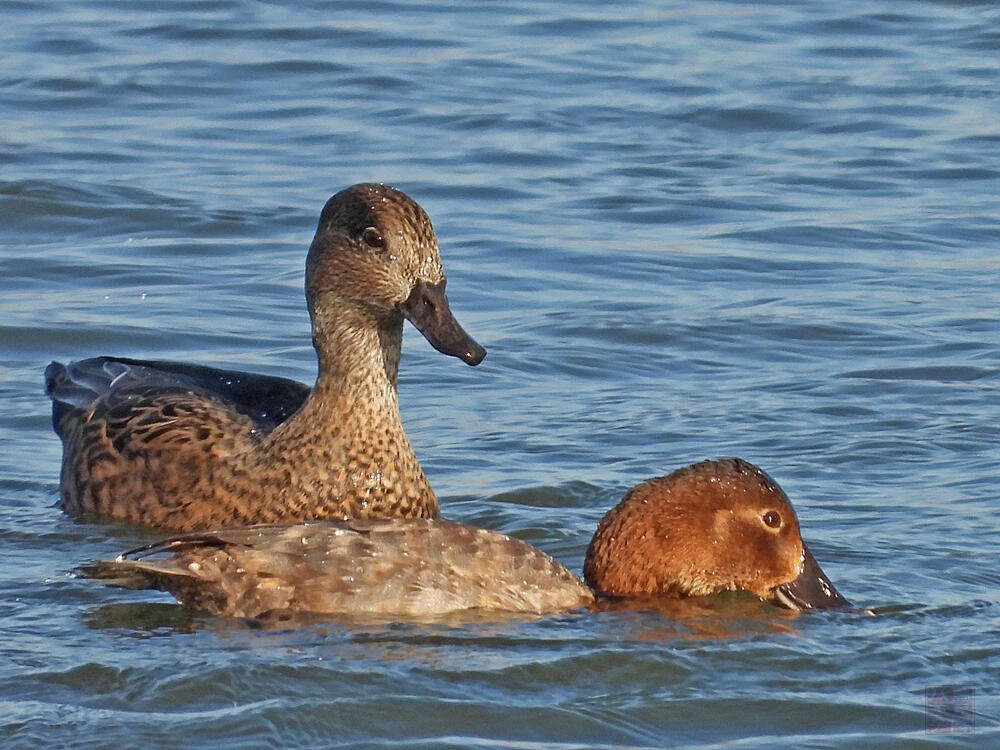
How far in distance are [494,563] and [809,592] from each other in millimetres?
1094

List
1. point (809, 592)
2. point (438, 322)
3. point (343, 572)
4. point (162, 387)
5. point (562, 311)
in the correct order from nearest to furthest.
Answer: point (343, 572), point (809, 592), point (438, 322), point (162, 387), point (562, 311)

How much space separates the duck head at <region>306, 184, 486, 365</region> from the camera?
794cm

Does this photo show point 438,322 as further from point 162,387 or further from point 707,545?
point 162,387

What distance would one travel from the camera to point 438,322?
7.90 meters

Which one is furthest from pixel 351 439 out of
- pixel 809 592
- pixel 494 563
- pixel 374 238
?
pixel 809 592

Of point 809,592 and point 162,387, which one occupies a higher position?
point 162,387

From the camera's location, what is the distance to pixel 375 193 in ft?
26.7

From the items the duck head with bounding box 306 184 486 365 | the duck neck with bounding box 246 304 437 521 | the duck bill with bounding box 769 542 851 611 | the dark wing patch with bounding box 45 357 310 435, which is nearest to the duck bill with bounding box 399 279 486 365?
the duck head with bounding box 306 184 486 365

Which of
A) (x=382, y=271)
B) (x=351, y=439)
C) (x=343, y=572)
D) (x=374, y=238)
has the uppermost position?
(x=374, y=238)

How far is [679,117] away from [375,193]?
7.84 metres

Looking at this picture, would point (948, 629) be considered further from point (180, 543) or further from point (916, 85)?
point (916, 85)

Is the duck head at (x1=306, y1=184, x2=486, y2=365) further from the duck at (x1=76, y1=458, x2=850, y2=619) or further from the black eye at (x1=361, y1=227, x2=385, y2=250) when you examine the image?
the duck at (x1=76, y1=458, x2=850, y2=619)

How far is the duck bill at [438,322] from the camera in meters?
7.86

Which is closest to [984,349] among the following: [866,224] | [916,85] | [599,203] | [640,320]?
[640,320]
